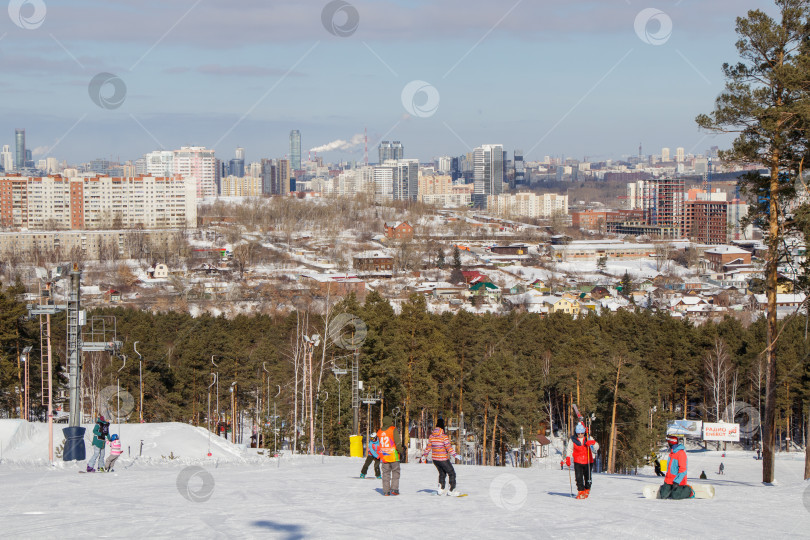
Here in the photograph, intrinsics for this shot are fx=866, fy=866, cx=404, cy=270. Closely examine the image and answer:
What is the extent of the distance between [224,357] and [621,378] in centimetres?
1235

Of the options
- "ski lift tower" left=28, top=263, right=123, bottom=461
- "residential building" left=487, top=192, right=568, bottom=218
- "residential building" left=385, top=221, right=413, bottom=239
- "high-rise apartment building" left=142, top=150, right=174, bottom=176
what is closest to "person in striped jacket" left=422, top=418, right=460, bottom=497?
"ski lift tower" left=28, top=263, right=123, bottom=461

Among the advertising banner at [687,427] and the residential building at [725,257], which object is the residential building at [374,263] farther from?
the advertising banner at [687,427]

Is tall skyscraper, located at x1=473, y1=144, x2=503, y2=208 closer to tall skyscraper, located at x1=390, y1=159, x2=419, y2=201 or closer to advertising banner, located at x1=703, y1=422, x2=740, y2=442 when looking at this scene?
tall skyscraper, located at x1=390, y1=159, x2=419, y2=201

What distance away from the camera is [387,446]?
8617mm

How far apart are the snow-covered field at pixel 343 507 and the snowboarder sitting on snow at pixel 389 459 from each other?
0.18 m

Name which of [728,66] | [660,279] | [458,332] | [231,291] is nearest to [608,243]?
[660,279]

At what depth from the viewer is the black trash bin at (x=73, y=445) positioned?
12.1 m

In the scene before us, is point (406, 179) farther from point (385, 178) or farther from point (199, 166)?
point (199, 166)

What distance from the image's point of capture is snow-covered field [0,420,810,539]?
685 centimetres

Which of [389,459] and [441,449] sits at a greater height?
[441,449]

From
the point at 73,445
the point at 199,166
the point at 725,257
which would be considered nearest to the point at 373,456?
the point at 73,445

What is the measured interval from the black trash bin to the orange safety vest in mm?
5558

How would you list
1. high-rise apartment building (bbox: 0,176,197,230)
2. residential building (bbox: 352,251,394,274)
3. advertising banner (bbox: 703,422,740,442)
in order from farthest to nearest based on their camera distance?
high-rise apartment building (bbox: 0,176,197,230)
residential building (bbox: 352,251,394,274)
advertising banner (bbox: 703,422,740,442)

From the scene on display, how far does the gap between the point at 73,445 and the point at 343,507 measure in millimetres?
5959
